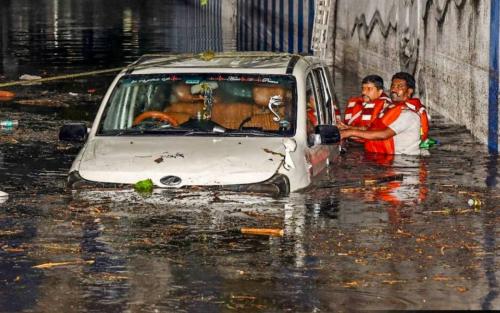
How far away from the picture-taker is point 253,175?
11906 millimetres

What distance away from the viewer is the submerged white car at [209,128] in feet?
39.2

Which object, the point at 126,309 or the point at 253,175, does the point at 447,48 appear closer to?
the point at 253,175

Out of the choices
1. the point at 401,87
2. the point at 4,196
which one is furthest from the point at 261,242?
the point at 401,87

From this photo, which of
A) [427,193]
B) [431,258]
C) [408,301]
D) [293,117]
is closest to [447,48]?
[427,193]

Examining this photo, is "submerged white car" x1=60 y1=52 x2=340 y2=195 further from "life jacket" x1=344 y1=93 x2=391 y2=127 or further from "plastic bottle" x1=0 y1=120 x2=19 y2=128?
"plastic bottle" x1=0 y1=120 x2=19 y2=128

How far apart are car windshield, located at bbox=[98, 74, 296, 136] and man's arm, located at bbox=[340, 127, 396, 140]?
2.45 metres

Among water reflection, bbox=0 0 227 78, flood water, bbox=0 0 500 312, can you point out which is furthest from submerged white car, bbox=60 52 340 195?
water reflection, bbox=0 0 227 78

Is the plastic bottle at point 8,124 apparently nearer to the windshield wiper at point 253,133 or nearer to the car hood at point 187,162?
the car hood at point 187,162

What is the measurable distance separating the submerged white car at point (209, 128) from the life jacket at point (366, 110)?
258 cm

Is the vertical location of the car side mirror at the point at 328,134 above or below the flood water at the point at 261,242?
above

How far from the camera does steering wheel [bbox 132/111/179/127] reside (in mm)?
12945

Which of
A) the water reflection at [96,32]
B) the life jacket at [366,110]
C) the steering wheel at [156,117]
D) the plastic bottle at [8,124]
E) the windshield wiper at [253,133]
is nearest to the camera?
the windshield wiper at [253,133]

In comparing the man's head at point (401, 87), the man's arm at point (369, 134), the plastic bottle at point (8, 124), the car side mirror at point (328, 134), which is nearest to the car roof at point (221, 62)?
the car side mirror at point (328, 134)

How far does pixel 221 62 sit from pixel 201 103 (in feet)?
1.77
